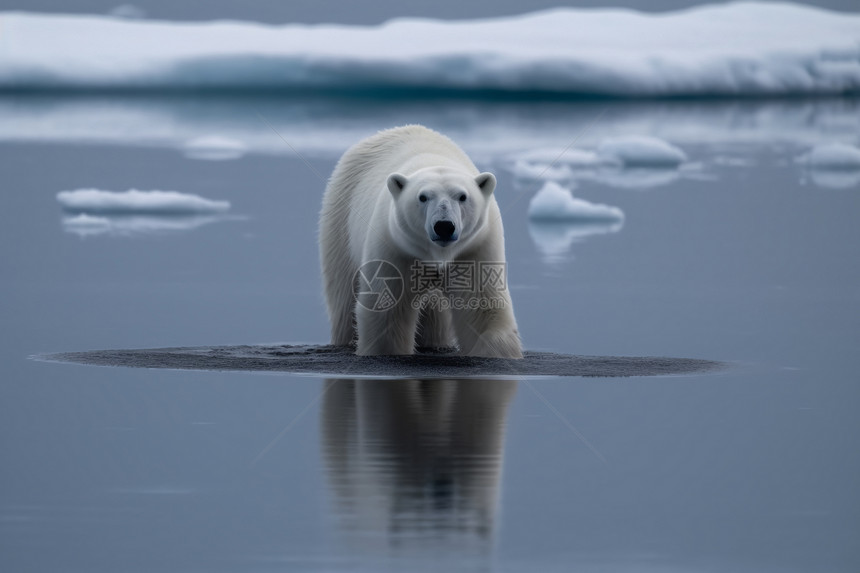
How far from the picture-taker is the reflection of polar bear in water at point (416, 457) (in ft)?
14.6

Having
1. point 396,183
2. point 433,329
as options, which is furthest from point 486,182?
point 433,329

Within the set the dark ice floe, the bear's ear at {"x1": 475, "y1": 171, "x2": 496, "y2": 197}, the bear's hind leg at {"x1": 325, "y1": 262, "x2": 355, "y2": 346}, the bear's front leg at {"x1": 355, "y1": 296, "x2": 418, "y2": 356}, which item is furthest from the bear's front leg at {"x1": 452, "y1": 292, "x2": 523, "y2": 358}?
the bear's hind leg at {"x1": 325, "y1": 262, "x2": 355, "y2": 346}

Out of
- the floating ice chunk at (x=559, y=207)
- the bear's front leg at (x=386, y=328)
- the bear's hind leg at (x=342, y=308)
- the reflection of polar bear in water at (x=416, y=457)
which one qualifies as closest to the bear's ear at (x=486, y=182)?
the bear's front leg at (x=386, y=328)

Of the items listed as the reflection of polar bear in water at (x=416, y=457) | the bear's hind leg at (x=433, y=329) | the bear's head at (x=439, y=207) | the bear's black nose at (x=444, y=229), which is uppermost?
the bear's head at (x=439, y=207)

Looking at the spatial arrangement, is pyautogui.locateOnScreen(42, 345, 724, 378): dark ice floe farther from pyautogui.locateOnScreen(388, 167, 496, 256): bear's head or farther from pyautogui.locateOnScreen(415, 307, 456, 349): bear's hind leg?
pyautogui.locateOnScreen(388, 167, 496, 256): bear's head

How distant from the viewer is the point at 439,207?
7723mm

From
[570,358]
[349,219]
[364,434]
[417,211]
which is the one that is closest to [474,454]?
[364,434]

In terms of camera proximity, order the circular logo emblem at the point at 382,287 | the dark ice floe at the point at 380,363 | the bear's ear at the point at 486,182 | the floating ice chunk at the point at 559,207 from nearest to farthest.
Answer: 1. the dark ice floe at the point at 380,363
2. the bear's ear at the point at 486,182
3. the circular logo emblem at the point at 382,287
4. the floating ice chunk at the point at 559,207

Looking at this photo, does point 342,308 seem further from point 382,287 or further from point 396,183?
point 396,183

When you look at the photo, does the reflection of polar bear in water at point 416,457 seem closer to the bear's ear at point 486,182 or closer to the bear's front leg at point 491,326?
the bear's front leg at point 491,326

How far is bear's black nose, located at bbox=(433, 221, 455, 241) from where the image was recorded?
7.67 metres

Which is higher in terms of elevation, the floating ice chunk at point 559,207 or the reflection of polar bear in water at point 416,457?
the floating ice chunk at point 559,207

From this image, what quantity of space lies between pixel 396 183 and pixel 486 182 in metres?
0.54

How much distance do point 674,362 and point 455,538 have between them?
474 cm
